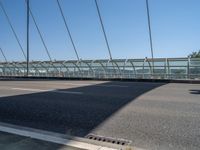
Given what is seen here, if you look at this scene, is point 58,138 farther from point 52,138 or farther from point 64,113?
point 64,113

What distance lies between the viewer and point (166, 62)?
55.1 feet

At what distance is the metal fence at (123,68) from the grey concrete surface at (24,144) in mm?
13308

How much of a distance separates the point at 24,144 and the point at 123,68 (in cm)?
1477

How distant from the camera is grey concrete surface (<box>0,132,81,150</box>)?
3.91 metres

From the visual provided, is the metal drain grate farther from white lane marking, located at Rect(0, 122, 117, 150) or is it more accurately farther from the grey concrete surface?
the grey concrete surface

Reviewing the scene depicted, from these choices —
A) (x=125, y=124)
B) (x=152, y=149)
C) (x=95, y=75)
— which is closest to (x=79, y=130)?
(x=125, y=124)

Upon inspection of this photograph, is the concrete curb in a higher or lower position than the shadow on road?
higher

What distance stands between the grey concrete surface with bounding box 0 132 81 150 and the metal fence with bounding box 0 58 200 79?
1331 cm

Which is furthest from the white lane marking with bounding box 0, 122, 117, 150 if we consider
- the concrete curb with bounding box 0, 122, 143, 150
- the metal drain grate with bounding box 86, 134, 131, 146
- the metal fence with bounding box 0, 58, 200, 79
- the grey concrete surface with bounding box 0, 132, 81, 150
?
the metal fence with bounding box 0, 58, 200, 79

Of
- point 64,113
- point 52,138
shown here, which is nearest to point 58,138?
point 52,138

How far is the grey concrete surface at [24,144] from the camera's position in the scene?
3910mm

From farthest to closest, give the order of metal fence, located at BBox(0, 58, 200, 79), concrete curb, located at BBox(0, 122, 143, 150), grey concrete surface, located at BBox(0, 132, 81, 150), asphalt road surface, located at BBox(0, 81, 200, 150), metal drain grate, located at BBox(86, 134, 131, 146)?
metal fence, located at BBox(0, 58, 200, 79) < asphalt road surface, located at BBox(0, 81, 200, 150) < metal drain grate, located at BBox(86, 134, 131, 146) < concrete curb, located at BBox(0, 122, 143, 150) < grey concrete surface, located at BBox(0, 132, 81, 150)

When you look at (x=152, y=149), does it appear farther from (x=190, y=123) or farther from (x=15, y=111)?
(x=15, y=111)

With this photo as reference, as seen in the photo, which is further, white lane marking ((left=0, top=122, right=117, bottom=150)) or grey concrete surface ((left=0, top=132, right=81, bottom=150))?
white lane marking ((left=0, top=122, right=117, bottom=150))
